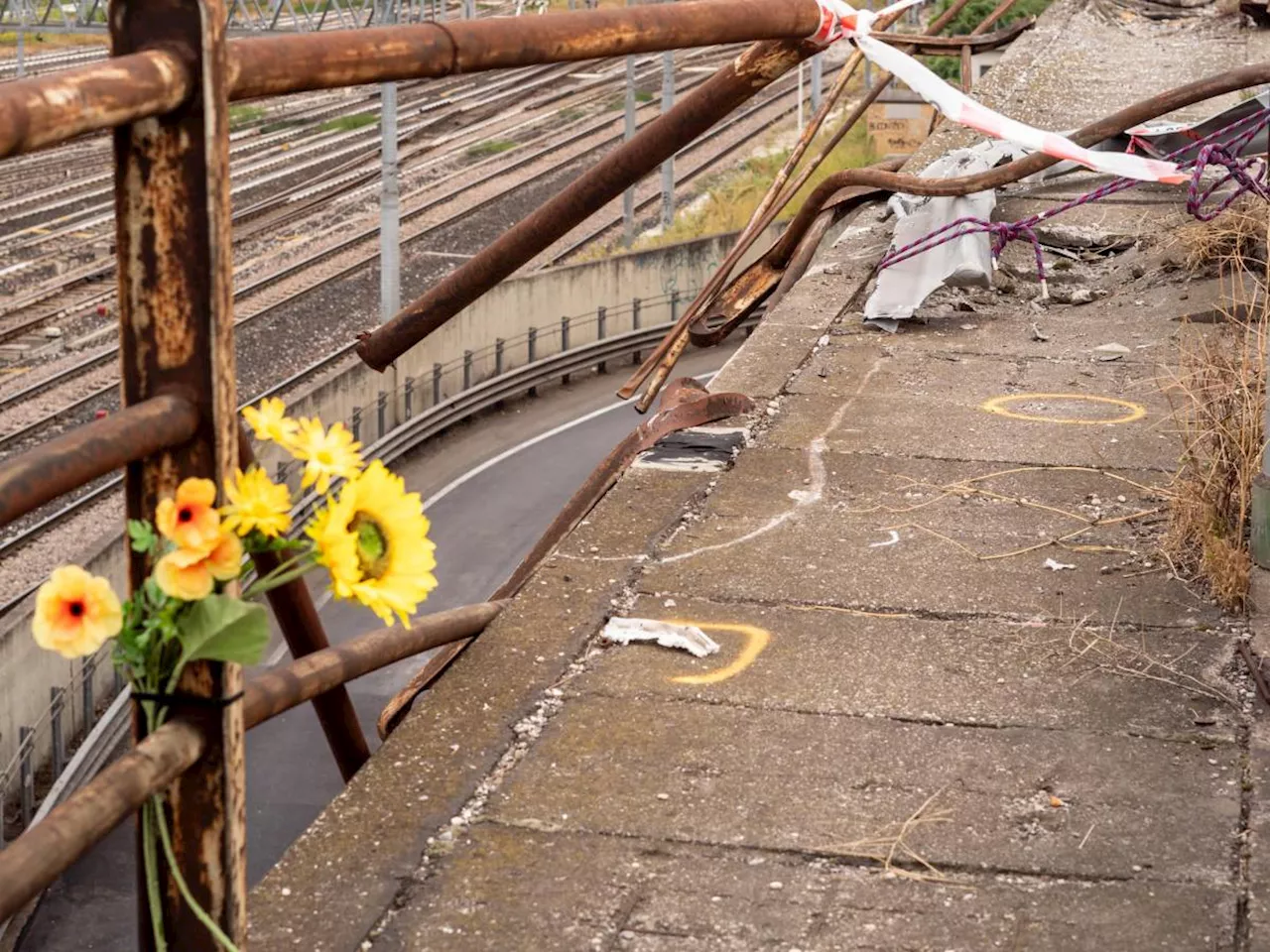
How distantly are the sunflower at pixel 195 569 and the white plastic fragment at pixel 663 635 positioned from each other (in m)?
2.52

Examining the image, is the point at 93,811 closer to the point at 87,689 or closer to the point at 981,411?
the point at 981,411

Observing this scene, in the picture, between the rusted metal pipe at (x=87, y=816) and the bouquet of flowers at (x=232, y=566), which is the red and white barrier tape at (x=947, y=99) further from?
the rusted metal pipe at (x=87, y=816)

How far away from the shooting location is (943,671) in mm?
4352

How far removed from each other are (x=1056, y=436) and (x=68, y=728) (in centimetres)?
1143

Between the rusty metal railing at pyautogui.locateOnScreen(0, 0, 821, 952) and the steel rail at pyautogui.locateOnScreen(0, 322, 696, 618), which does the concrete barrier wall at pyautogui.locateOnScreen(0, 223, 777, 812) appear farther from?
the rusty metal railing at pyautogui.locateOnScreen(0, 0, 821, 952)

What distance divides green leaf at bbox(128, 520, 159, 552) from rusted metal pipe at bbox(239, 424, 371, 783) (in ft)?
3.72

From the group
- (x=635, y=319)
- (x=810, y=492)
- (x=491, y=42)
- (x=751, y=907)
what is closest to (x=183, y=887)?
(x=491, y=42)

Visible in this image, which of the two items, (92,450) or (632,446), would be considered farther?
(632,446)

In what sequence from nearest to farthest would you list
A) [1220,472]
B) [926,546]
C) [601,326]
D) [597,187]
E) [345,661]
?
[345,661] → [597,187] → [1220,472] → [926,546] → [601,326]

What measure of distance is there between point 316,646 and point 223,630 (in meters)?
1.74

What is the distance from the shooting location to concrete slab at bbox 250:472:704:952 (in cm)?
330

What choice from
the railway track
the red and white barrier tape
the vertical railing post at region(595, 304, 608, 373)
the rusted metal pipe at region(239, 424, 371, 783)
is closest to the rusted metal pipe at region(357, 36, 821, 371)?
the red and white barrier tape

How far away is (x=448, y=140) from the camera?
40.4 meters

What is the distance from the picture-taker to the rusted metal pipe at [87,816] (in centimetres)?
202
